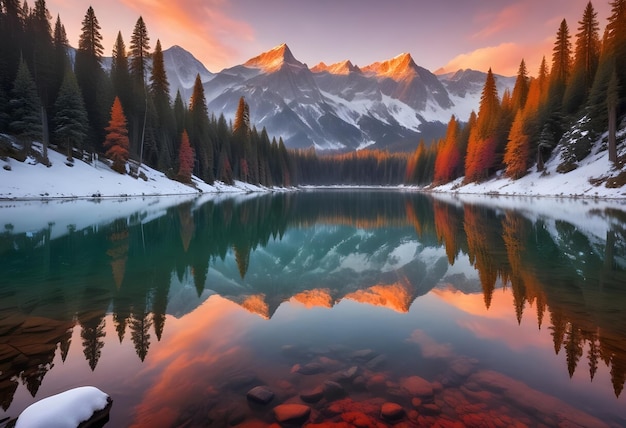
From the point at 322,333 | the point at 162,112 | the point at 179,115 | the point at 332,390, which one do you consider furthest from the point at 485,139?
the point at 332,390

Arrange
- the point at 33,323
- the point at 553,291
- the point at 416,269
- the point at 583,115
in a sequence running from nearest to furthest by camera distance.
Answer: the point at 33,323
the point at 553,291
the point at 416,269
the point at 583,115

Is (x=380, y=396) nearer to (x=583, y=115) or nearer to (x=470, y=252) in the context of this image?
(x=470, y=252)

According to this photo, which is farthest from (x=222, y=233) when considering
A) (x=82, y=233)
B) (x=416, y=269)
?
(x=416, y=269)

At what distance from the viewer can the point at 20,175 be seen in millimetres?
40406

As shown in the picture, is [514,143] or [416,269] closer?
[416,269]

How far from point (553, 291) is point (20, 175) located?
52086 millimetres

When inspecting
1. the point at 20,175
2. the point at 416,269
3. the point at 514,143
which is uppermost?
the point at 514,143

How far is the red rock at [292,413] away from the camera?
A: 4609 millimetres

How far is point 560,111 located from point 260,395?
80231 millimetres

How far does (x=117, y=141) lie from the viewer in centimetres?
5538

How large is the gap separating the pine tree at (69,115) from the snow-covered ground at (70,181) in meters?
2.81

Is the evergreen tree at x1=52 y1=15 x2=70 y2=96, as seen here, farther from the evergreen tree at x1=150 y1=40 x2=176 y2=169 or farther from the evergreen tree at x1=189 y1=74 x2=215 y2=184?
the evergreen tree at x1=189 y1=74 x2=215 y2=184

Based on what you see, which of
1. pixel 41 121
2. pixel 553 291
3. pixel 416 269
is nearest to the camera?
pixel 553 291

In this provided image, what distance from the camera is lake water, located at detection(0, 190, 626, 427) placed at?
5.02 metres
